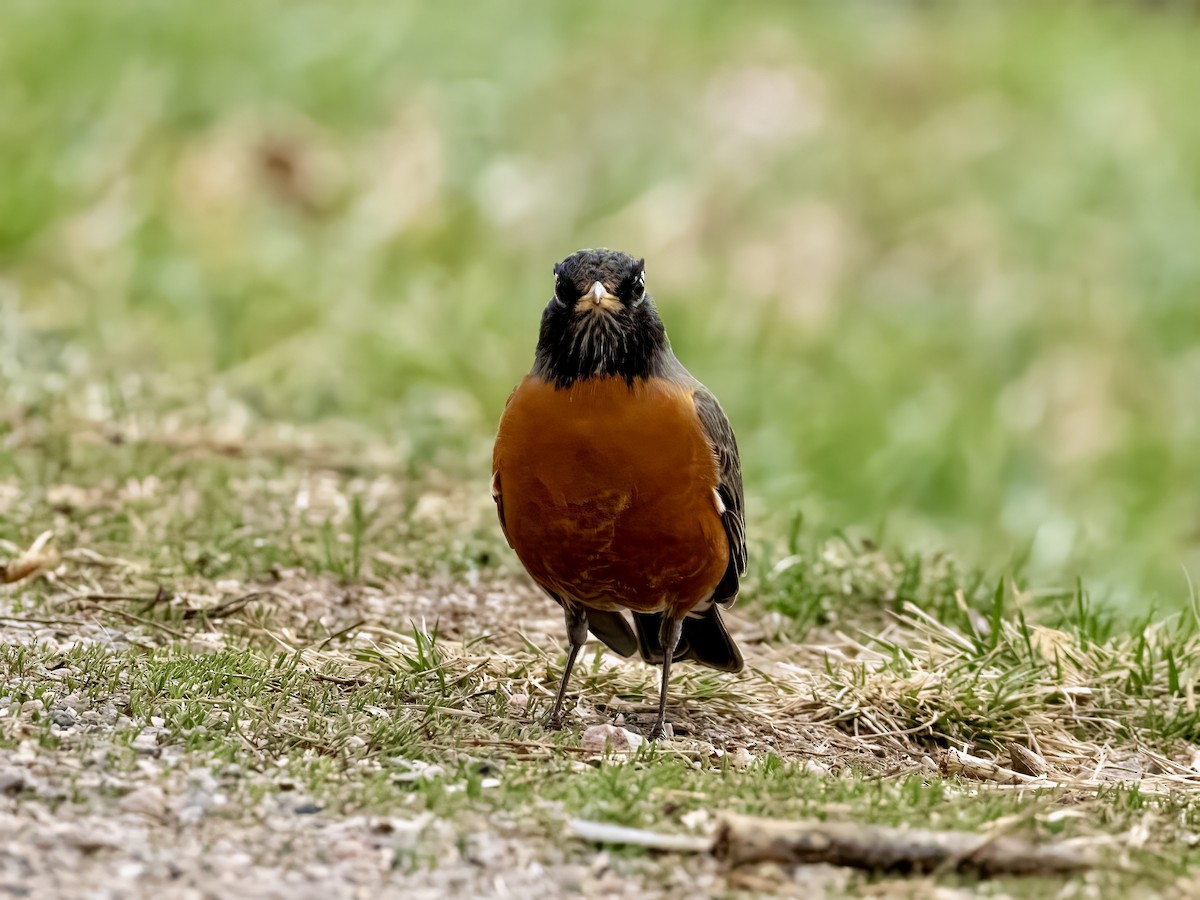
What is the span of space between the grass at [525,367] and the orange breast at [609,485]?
1.39 ft

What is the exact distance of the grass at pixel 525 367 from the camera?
3.77m

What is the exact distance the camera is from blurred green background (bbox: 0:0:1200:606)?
27.1 feet

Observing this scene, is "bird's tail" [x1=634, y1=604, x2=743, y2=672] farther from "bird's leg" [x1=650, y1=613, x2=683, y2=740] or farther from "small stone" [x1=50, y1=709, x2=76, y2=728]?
"small stone" [x1=50, y1=709, x2=76, y2=728]

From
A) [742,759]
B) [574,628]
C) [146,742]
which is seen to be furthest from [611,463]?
[146,742]

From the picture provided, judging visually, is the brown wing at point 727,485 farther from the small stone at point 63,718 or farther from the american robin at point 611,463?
the small stone at point 63,718

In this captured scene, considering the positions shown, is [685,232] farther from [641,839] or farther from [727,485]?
[641,839]

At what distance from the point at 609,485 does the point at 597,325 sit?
44 centimetres

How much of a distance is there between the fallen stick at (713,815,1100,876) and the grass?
0.21 ft

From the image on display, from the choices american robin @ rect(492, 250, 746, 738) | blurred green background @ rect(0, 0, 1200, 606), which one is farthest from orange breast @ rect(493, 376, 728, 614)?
blurred green background @ rect(0, 0, 1200, 606)

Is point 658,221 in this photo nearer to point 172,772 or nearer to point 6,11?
point 6,11

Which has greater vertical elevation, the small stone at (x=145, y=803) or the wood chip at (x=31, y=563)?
the wood chip at (x=31, y=563)

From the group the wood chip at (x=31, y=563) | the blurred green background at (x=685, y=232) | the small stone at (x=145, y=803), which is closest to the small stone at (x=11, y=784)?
the small stone at (x=145, y=803)

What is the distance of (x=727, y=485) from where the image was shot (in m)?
4.66

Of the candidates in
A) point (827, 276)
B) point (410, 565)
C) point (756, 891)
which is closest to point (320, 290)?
point (827, 276)
